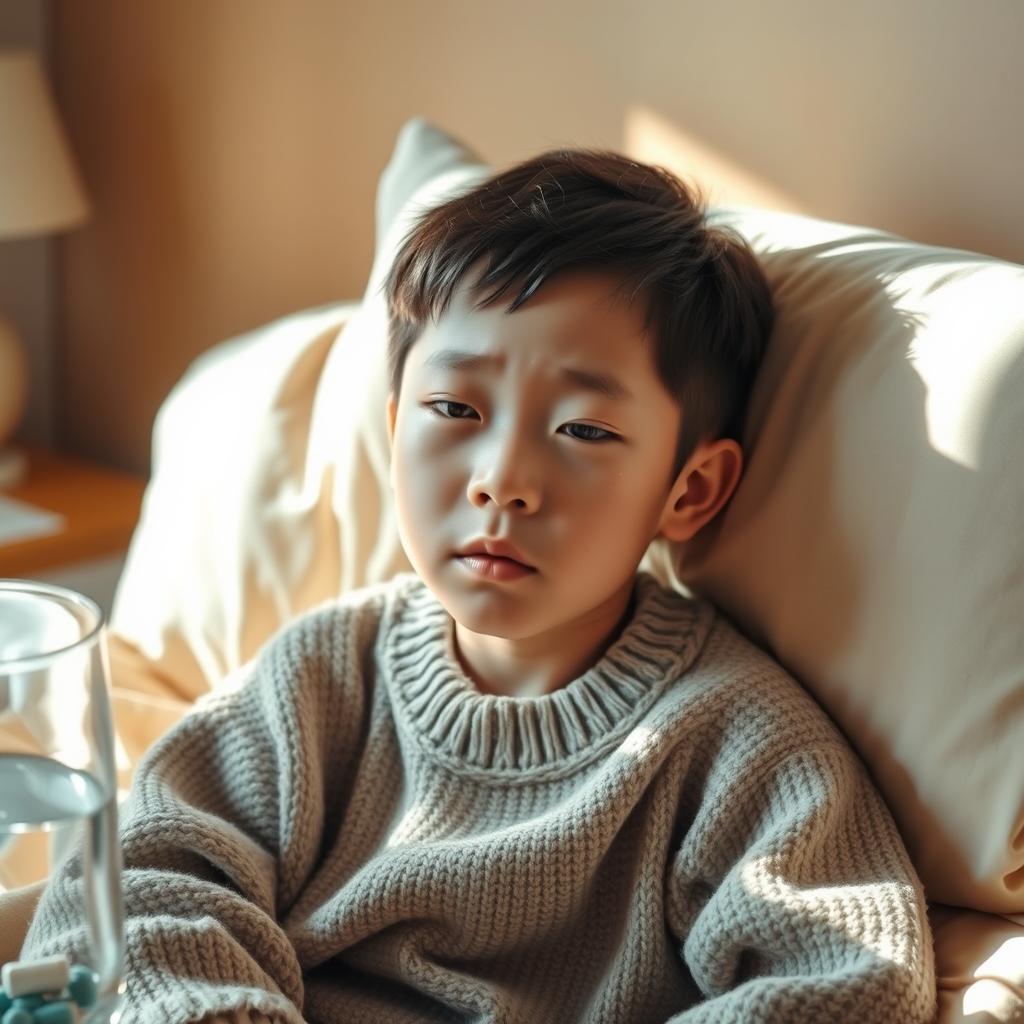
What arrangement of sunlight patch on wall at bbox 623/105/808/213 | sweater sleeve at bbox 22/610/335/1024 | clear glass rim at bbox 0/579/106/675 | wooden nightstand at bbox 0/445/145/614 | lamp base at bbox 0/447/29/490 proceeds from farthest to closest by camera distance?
1. lamp base at bbox 0/447/29/490
2. wooden nightstand at bbox 0/445/145/614
3. sunlight patch on wall at bbox 623/105/808/213
4. sweater sleeve at bbox 22/610/335/1024
5. clear glass rim at bbox 0/579/106/675

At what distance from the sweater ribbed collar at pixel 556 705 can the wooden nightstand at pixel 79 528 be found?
987 mm

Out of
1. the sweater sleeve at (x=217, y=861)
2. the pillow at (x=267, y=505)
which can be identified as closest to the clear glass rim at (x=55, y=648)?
the sweater sleeve at (x=217, y=861)

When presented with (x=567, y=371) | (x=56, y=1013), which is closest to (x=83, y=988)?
(x=56, y=1013)

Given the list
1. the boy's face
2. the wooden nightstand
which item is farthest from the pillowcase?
the wooden nightstand

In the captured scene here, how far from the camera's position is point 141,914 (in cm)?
100

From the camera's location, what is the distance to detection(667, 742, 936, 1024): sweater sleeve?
91cm

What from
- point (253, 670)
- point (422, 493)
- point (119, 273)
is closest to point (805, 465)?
point (422, 493)

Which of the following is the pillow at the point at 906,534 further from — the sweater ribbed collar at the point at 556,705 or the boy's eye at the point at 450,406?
the boy's eye at the point at 450,406

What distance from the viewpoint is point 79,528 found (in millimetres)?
2062

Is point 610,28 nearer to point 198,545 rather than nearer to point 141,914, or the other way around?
point 198,545

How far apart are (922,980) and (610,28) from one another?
1.09 meters

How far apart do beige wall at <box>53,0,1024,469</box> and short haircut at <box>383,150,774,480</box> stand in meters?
0.30

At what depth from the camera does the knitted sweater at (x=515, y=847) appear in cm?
96

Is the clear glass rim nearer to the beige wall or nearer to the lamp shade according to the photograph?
the beige wall
